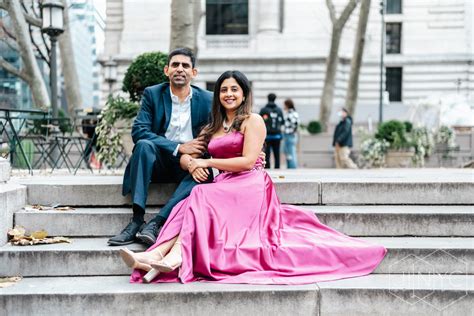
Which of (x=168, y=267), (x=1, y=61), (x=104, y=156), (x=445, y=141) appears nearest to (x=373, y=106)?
(x=445, y=141)

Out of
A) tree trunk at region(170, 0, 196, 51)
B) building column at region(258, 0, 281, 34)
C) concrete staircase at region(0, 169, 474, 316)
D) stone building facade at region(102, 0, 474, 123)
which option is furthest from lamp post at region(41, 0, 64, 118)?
building column at region(258, 0, 281, 34)

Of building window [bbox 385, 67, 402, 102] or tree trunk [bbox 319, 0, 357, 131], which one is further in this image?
building window [bbox 385, 67, 402, 102]

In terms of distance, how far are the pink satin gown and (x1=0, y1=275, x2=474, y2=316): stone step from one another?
0.53 feet

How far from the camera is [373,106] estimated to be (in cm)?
3155

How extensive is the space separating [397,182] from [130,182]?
292 centimetres

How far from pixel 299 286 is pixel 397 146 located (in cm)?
1328

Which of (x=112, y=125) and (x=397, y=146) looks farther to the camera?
(x=397, y=146)

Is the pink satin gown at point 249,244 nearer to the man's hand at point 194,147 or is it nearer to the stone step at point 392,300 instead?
the stone step at point 392,300

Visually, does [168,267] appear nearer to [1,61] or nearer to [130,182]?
[130,182]

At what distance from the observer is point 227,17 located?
32.4 m

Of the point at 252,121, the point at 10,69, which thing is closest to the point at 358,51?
the point at 10,69

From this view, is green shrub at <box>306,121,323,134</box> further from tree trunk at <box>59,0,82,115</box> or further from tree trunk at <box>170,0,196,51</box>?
tree trunk at <box>170,0,196,51</box>

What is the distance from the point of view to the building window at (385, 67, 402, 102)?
33656 mm

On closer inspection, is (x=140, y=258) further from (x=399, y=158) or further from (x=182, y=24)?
(x=399, y=158)
